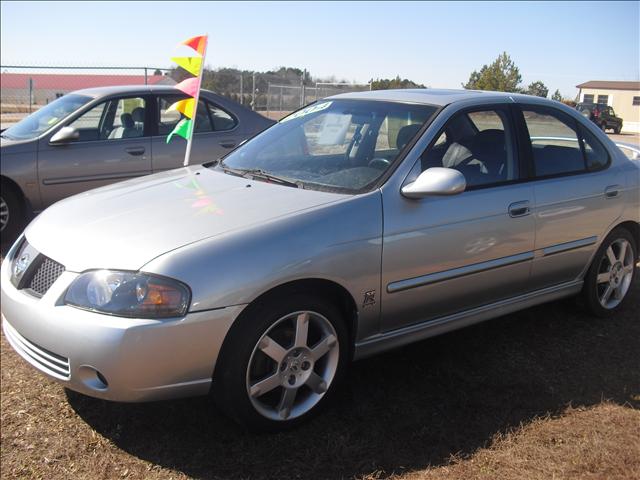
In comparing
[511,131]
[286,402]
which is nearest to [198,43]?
[511,131]

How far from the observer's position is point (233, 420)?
9.21 feet

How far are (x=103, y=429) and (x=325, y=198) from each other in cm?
158

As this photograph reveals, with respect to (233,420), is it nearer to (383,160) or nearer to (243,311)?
(243,311)

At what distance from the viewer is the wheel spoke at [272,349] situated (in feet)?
8.88

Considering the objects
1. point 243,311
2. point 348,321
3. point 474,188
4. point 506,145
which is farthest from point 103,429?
point 506,145

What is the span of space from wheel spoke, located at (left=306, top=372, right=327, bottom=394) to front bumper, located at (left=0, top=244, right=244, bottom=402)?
55 cm

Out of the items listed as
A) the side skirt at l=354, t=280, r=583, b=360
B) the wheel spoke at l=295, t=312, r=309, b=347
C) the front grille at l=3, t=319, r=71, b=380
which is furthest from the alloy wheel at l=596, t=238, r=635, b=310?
the front grille at l=3, t=319, r=71, b=380

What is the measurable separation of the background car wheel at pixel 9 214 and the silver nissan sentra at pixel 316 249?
3189 millimetres

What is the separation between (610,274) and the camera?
4.48 m

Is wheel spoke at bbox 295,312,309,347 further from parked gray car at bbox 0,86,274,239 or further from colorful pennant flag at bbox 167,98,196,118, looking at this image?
parked gray car at bbox 0,86,274,239

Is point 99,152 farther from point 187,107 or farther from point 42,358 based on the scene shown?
point 42,358

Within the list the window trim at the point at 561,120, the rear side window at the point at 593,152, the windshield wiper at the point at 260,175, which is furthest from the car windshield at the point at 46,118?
the rear side window at the point at 593,152

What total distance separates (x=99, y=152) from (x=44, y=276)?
13.4ft

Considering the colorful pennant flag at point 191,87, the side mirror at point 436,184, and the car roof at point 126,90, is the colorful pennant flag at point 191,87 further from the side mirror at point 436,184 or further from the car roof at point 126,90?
the side mirror at point 436,184
